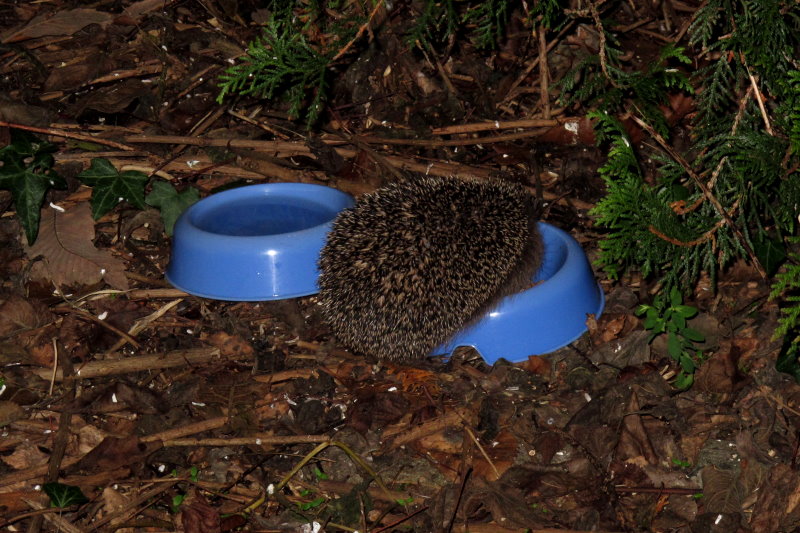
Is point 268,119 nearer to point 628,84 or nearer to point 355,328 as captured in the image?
point 355,328

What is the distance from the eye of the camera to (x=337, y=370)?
19.0 ft

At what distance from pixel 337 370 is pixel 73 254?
2.37 m

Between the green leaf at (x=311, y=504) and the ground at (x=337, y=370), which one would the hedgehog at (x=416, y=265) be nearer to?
the ground at (x=337, y=370)

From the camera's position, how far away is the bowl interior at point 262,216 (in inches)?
268

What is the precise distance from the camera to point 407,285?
5418mm

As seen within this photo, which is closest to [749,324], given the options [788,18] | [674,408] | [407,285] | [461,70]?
[674,408]

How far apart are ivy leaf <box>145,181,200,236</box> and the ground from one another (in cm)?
3

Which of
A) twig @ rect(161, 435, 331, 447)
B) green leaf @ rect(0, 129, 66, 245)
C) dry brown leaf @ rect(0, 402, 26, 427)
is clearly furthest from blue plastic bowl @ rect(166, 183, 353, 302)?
dry brown leaf @ rect(0, 402, 26, 427)

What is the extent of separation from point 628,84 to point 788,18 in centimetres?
136

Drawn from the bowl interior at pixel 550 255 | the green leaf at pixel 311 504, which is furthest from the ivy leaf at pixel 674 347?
the green leaf at pixel 311 504

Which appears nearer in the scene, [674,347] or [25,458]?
[25,458]

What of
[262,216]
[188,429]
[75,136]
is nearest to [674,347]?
[188,429]

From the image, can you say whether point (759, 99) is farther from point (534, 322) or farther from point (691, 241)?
point (534, 322)

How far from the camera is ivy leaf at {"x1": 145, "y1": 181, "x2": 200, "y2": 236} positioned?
704 cm
